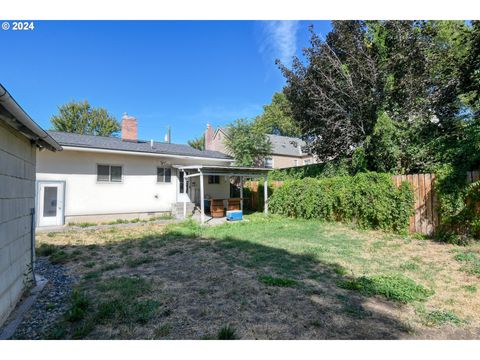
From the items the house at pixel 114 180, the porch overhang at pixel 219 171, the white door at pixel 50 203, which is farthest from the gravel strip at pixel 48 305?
the porch overhang at pixel 219 171

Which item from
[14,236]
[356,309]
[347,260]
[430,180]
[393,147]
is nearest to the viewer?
[356,309]

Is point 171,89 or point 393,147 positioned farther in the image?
point 171,89

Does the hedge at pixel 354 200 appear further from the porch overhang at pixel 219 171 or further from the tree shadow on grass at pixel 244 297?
the tree shadow on grass at pixel 244 297

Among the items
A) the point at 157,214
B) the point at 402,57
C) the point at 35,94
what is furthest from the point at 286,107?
the point at 35,94

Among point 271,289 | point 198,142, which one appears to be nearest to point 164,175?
point 271,289

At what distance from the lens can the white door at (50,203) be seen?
1074 cm

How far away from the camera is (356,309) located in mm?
3422

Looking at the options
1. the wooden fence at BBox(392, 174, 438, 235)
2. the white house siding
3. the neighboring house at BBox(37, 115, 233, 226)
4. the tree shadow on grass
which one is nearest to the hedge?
the wooden fence at BBox(392, 174, 438, 235)

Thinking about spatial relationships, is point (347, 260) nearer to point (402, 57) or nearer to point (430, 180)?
point (430, 180)

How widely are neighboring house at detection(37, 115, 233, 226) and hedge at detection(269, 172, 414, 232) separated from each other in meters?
6.09

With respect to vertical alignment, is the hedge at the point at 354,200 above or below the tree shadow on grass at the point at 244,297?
above

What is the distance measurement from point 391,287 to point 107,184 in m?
12.2

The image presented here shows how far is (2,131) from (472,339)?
5986 millimetres

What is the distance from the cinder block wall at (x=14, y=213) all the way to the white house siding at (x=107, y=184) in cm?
780
